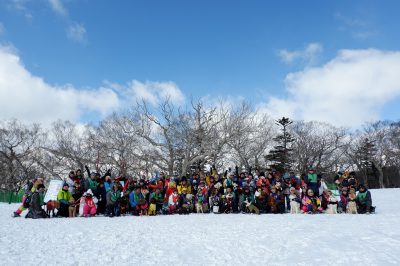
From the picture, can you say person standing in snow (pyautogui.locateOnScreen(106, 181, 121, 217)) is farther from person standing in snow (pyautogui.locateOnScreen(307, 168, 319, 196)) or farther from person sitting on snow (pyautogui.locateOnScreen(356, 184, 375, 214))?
person sitting on snow (pyautogui.locateOnScreen(356, 184, 375, 214))

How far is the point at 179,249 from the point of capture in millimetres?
5605

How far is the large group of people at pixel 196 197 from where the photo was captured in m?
11.2

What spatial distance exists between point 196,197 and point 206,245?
6.93 meters

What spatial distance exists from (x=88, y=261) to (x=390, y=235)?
5.53 meters

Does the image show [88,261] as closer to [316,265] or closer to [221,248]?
[221,248]

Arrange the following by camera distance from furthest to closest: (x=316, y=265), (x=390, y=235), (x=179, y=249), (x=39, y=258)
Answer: (x=390, y=235), (x=179, y=249), (x=39, y=258), (x=316, y=265)

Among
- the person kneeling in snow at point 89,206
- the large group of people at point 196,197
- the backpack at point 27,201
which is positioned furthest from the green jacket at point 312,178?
the backpack at point 27,201

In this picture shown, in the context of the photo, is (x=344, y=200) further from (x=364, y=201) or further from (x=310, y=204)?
(x=310, y=204)

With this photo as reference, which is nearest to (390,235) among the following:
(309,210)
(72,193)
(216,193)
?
(309,210)

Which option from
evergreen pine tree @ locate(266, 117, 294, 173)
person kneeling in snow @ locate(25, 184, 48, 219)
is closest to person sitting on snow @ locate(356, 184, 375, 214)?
person kneeling in snow @ locate(25, 184, 48, 219)

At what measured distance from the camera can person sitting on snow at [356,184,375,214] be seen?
36.1 feet

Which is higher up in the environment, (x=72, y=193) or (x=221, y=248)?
(x=72, y=193)

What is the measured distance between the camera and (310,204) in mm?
11516

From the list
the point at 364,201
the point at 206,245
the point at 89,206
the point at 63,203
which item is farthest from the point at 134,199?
the point at 364,201
